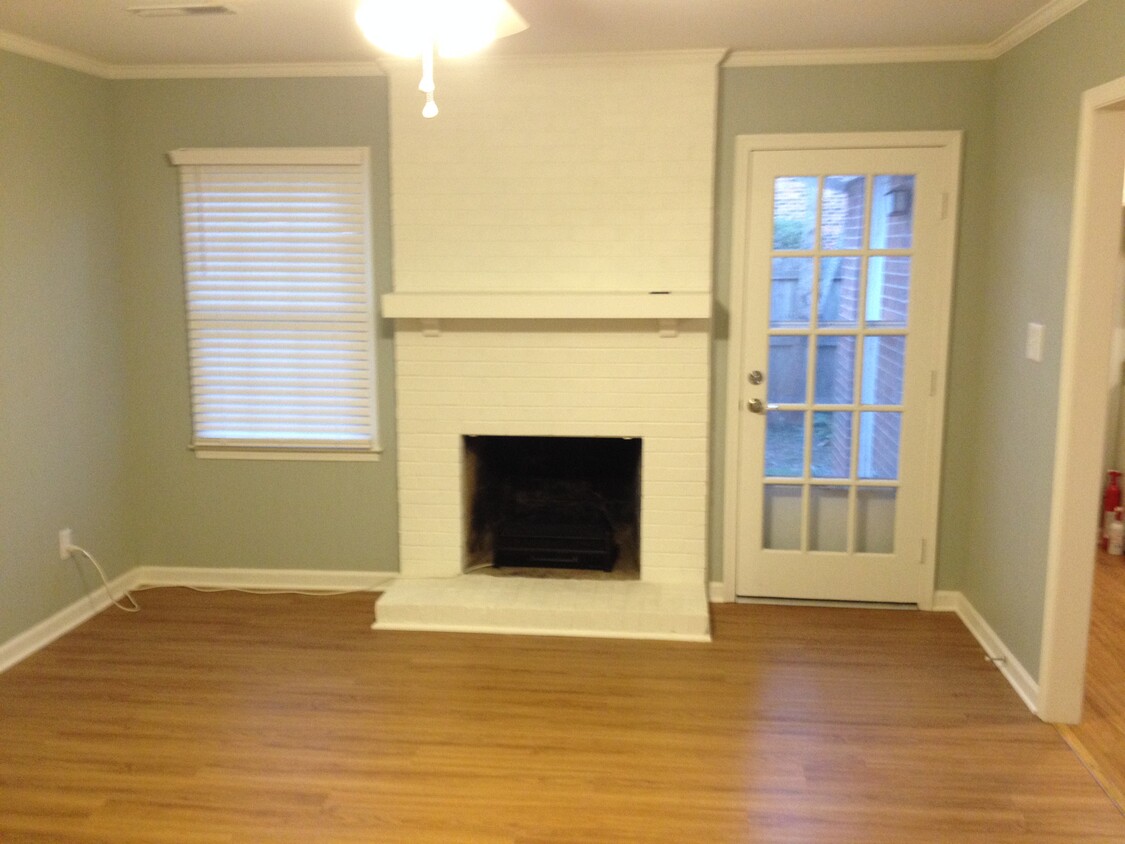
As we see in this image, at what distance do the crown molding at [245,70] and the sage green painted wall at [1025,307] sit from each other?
2.52 m

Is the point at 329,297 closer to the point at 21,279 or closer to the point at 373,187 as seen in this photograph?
the point at 373,187

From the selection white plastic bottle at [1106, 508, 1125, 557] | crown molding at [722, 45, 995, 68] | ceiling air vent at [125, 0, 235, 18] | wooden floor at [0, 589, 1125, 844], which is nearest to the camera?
wooden floor at [0, 589, 1125, 844]

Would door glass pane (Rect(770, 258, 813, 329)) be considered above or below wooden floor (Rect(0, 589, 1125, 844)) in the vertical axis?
above

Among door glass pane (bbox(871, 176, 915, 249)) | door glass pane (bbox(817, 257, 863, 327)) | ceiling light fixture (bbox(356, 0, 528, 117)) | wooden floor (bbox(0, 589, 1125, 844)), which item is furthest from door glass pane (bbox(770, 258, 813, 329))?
ceiling light fixture (bbox(356, 0, 528, 117))

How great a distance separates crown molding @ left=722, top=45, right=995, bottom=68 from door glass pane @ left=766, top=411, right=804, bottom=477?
1.43m

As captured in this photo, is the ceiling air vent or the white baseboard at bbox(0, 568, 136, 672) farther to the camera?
the white baseboard at bbox(0, 568, 136, 672)

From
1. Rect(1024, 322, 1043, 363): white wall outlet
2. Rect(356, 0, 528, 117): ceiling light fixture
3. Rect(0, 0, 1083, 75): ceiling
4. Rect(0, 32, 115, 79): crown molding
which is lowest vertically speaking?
Rect(1024, 322, 1043, 363): white wall outlet

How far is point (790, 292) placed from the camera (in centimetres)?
394

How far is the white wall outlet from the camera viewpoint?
3148 millimetres

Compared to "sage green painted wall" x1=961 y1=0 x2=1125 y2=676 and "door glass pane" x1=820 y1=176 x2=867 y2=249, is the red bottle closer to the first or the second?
"sage green painted wall" x1=961 y1=0 x2=1125 y2=676

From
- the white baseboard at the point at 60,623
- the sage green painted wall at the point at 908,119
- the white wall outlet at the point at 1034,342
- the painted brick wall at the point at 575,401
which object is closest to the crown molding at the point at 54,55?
the painted brick wall at the point at 575,401

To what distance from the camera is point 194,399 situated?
167 inches

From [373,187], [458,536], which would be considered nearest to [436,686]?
[458,536]

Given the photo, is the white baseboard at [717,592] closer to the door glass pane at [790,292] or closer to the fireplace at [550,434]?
the fireplace at [550,434]
